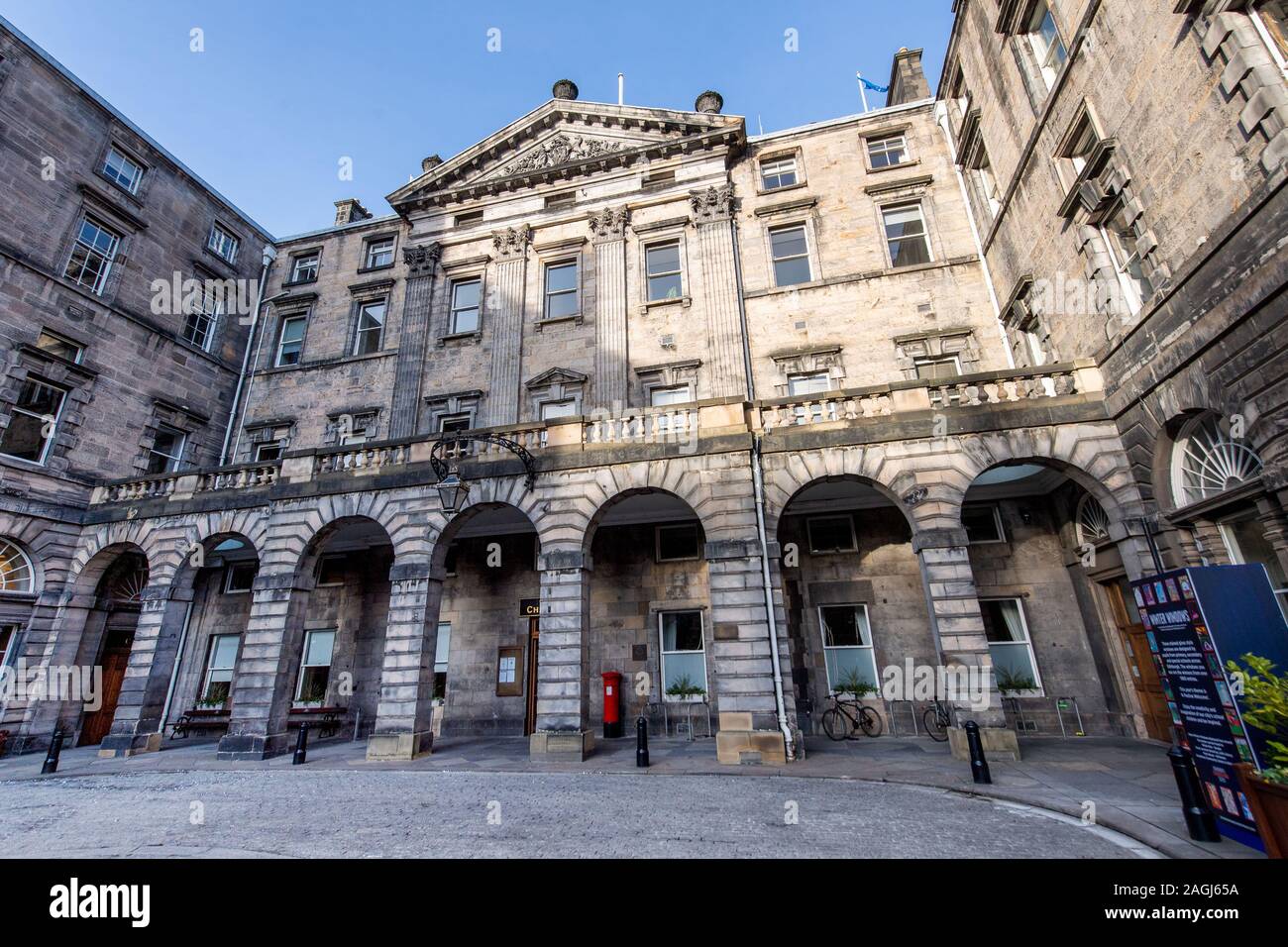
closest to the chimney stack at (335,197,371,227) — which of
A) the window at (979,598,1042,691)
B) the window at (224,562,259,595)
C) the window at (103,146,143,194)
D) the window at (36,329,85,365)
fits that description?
the window at (103,146,143,194)

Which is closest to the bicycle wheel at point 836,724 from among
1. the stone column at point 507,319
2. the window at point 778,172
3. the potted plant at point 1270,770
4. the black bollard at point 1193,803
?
the black bollard at point 1193,803

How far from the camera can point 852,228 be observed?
1803 centimetres

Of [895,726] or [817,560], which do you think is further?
[817,560]

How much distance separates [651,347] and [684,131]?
817 centimetres

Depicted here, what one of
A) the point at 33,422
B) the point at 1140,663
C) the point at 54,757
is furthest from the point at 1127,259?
the point at 33,422

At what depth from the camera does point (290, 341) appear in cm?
2212

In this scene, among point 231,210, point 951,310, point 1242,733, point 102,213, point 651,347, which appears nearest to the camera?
point 1242,733

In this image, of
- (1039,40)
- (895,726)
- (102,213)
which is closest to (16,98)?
(102,213)

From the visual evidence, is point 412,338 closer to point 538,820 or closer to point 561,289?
point 561,289

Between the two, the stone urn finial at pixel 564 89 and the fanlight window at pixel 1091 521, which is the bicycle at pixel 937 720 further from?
the stone urn finial at pixel 564 89

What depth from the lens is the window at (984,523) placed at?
14.4 metres

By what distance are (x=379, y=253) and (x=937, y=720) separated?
24005 mm

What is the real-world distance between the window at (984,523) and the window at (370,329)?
64.5 ft

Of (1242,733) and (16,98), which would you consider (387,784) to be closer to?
(1242,733)
